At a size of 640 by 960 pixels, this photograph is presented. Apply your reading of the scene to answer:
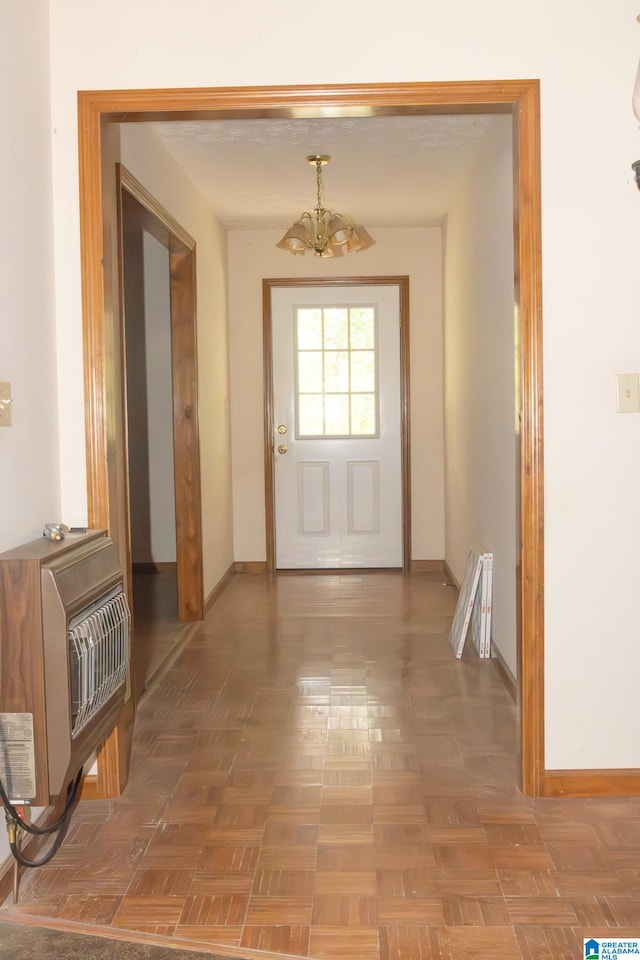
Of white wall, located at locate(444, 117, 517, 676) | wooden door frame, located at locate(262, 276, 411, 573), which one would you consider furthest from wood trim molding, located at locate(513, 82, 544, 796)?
wooden door frame, located at locate(262, 276, 411, 573)

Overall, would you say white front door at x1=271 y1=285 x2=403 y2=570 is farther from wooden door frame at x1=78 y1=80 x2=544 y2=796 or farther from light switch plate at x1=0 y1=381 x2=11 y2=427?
light switch plate at x1=0 y1=381 x2=11 y2=427

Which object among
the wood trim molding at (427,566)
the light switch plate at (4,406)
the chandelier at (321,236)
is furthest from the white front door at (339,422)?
the light switch plate at (4,406)

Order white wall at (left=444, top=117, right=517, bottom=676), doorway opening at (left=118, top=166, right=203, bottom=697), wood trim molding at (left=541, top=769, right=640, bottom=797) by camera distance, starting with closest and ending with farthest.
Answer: wood trim molding at (left=541, top=769, right=640, bottom=797)
white wall at (left=444, top=117, right=517, bottom=676)
doorway opening at (left=118, top=166, right=203, bottom=697)

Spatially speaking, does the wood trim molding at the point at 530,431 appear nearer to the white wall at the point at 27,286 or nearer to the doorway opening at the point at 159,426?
the white wall at the point at 27,286

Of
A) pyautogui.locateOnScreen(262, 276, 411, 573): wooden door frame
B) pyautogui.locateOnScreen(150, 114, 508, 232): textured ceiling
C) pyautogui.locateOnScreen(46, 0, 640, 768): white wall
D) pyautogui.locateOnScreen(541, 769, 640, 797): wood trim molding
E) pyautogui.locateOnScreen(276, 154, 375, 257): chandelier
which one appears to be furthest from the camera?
pyautogui.locateOnScreen(262, 276, 411, 573): wooden door frame

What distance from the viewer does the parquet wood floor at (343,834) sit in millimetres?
2014

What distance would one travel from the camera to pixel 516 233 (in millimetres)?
2621

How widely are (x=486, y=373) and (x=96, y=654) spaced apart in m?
2.72

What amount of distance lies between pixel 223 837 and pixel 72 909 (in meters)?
0.48

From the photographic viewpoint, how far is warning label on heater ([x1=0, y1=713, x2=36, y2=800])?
1994 mm

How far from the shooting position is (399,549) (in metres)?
6.52

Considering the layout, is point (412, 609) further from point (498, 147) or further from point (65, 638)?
point (65, 638)

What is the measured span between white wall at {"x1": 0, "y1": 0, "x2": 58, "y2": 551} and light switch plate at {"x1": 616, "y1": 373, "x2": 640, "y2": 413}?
65.3 inches

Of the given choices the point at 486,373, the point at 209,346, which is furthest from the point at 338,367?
the point at 486,373
